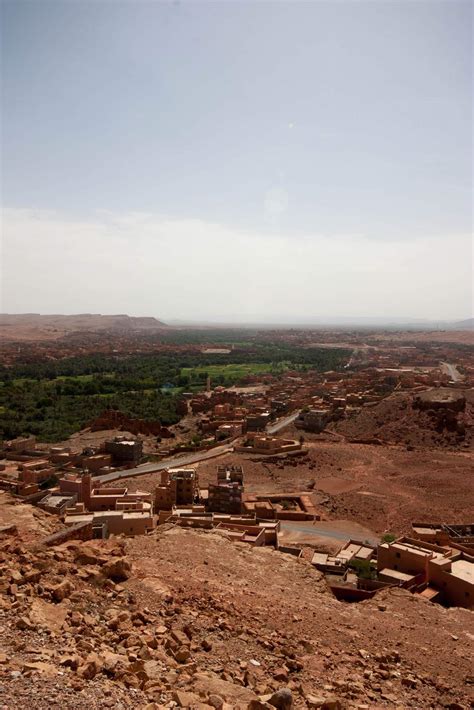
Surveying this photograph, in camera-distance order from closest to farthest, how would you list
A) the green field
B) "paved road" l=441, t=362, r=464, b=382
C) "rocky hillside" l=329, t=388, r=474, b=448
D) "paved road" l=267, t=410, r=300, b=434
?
"rocky hillside" l=329, t=388, r=474, b=448 → "paved road" l=267, t=410, r=300, b=434 → "paved road" l=441, t=362, r=464, b=382 → the green field

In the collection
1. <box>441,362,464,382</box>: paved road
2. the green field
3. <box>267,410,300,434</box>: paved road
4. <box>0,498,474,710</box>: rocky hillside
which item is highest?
<box>0,498,474,710</box>: rocky hillside

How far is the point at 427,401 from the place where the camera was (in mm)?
56906

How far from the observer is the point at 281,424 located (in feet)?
187

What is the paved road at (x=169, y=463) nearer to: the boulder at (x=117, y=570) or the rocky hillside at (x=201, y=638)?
the rocky hillside at (x=201, y=638)

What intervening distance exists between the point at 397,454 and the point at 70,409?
126 ft

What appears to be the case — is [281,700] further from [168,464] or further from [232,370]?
[232,370]

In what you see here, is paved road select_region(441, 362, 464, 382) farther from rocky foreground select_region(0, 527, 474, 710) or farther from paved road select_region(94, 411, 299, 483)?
rocky foreground select_region(0, 527, 474, 710)

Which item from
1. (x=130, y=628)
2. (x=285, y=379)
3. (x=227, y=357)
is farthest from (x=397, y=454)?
(x=227, y=357)

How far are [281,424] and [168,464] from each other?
1889 cm

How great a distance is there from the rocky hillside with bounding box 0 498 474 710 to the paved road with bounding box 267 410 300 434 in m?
36.3

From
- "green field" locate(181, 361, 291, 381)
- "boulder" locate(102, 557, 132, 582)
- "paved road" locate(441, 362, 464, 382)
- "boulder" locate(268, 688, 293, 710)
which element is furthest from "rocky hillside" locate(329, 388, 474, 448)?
"boulder" locate(268, 688, 293, 710)

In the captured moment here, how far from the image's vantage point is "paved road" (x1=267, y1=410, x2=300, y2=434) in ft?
176

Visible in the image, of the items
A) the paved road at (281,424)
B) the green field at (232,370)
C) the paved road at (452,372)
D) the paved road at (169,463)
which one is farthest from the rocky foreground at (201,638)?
the green field at (232,370)

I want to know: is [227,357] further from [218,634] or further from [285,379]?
[218,634]
